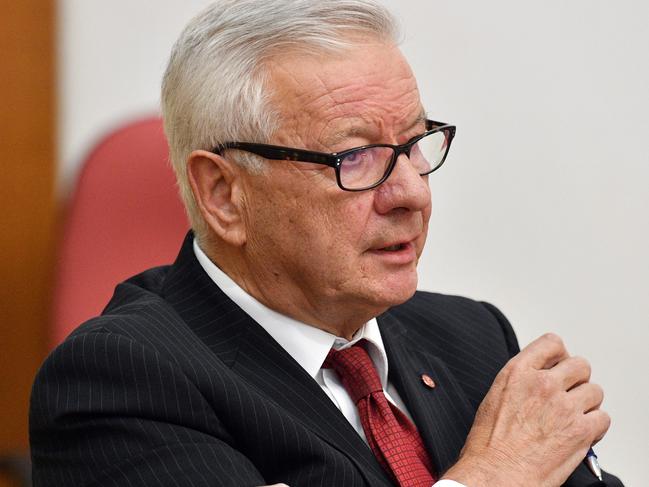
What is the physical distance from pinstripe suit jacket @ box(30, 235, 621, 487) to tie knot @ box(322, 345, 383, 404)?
0.07 m

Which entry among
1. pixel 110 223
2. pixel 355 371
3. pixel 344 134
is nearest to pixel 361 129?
pixel 344 134

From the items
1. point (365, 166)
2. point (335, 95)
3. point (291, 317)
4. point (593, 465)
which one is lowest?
point (593, 465)

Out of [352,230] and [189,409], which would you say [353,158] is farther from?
[189,409]

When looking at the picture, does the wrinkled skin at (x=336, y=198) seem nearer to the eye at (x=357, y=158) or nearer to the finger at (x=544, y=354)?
the eye at (x=357, y=158)

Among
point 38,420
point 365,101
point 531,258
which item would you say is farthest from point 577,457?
point 531,258

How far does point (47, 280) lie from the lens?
3.14 metres

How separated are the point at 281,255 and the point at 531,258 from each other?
5.47ft

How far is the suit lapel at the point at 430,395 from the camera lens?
1753mm

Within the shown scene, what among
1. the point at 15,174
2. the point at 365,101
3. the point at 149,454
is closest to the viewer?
the point at 149,454

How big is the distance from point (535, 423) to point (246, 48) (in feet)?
2.38

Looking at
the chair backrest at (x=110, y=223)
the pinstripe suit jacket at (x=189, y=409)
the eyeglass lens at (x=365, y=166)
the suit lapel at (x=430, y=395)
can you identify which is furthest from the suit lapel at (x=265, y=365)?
the chair backrest at (x=110, y=223)

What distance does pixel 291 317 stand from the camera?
5.65 ft

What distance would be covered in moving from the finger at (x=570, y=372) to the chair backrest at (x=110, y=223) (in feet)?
3.52

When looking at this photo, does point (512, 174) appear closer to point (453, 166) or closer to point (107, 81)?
point (453, 166)
